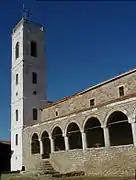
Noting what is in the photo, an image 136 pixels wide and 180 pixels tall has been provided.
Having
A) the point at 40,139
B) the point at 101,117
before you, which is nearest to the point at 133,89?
the point at 101,117

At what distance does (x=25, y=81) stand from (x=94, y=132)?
1202 centimetres

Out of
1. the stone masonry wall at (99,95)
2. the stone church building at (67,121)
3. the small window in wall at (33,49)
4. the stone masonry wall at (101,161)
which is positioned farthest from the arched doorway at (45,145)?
the small window in wall at (33,49)

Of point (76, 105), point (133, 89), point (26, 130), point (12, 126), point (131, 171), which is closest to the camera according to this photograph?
point (131, 171)

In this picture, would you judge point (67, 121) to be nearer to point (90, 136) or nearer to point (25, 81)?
point (90, 136)

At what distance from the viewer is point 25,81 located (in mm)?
34562

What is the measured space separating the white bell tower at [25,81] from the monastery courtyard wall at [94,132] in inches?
55.7

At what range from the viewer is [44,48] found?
37875mm

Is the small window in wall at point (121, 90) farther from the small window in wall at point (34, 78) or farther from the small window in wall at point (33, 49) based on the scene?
the small window in wall at point (33, 49)

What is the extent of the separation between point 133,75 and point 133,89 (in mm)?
1213

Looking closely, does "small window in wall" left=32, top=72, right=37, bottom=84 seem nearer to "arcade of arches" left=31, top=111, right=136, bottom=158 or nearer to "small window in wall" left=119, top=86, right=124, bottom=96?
→ "arcade of arches" left=31, top=111, right=136, bottom=158

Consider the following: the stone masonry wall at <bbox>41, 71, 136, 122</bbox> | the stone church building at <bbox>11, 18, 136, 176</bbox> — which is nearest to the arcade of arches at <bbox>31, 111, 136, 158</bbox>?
the stone church building at <bbox>11, 18, 136, 176</bbox>

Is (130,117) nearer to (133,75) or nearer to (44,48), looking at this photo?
(133,75)

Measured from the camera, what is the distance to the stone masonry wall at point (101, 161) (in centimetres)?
1856

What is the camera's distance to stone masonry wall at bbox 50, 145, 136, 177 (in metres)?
18.6
